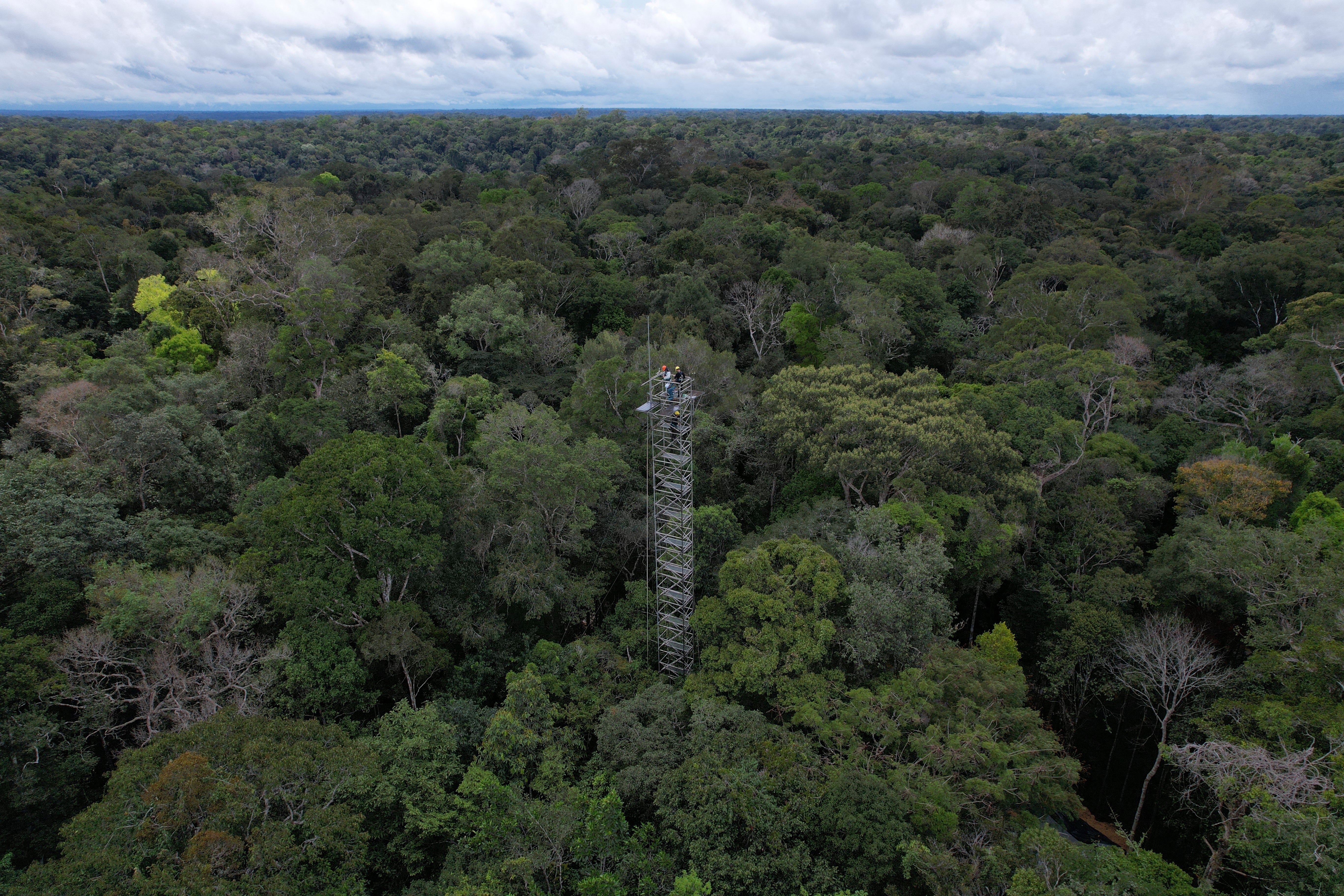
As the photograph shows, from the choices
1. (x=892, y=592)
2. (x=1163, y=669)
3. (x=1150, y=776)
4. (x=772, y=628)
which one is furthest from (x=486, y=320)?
(x=1150, y=776)

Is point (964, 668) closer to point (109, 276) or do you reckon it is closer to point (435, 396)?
point (435, 396)

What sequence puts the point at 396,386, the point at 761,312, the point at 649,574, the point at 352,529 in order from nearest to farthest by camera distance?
1. the point at 352,529
2. the point at 649,574
3. the point at 396,386
4. the point at 761,312

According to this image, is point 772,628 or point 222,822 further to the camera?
point 772,628

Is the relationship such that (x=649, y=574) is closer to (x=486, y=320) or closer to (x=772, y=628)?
(x=772, y=628)

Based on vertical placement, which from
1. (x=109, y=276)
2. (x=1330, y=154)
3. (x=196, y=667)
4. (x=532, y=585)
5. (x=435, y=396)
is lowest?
(x=196, y=667)

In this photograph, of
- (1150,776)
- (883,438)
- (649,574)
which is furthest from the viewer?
(649,574)

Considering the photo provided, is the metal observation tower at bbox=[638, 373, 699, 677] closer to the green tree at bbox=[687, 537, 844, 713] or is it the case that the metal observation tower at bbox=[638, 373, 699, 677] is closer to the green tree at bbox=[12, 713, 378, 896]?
the green tree at bbox=[687, 537, 844, 713]

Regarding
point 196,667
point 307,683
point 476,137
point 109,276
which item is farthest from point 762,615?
point 476,137

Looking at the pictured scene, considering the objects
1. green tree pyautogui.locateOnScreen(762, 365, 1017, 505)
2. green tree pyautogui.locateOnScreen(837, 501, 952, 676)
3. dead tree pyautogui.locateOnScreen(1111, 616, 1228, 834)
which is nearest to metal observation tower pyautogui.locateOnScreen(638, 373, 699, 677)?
green tree pyautogui.locateOnScreen(837, 501, 952, 676)
